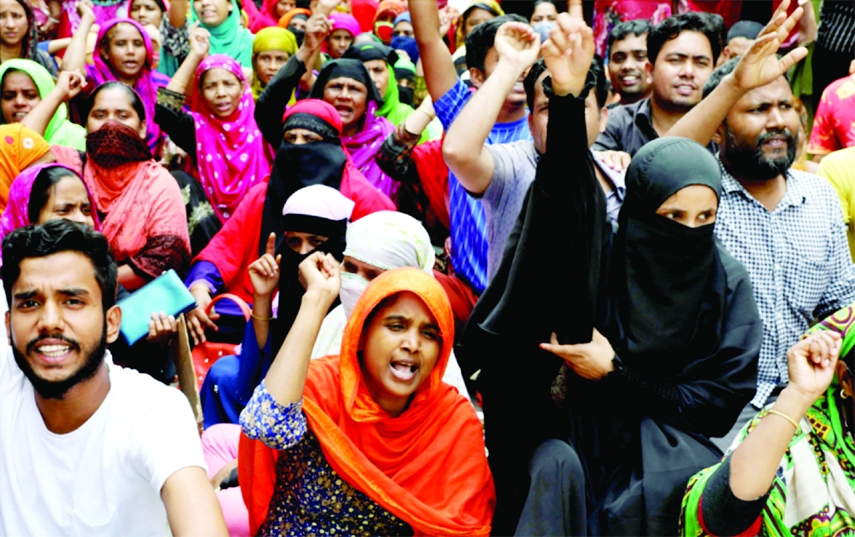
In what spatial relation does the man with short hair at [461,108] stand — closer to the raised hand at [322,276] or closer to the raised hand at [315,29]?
the raised hand at [322,276]

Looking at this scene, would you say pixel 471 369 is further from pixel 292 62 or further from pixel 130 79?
pixel 130 79

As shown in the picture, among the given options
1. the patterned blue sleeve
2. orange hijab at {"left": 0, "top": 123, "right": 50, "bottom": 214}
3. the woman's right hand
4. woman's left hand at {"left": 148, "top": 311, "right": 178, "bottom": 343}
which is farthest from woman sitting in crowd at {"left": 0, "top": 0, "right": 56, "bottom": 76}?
the patterned blue sleeve

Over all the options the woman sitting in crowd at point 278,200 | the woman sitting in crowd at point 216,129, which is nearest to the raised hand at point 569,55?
the woman sitting in crowd at point 278,200

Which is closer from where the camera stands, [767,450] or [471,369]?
[767,450]

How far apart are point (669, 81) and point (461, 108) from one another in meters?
0.97

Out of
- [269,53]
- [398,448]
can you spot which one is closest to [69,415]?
[398,448]

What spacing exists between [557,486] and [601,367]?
0.33 m

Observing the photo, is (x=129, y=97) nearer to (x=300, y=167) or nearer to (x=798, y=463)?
(x=300, y=167)

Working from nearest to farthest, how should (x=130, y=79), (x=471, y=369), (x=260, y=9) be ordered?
(x=471, y=369) → (x=130, y=79) → (x=260, y=9)

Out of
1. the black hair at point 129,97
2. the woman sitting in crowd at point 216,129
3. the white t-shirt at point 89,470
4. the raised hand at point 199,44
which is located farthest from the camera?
the raised hand at point 199,44

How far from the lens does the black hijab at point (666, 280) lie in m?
2.73

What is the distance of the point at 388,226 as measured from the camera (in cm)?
329

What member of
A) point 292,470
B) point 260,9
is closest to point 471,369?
point 292,470

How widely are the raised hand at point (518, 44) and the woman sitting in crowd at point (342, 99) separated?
2167 millimetres
